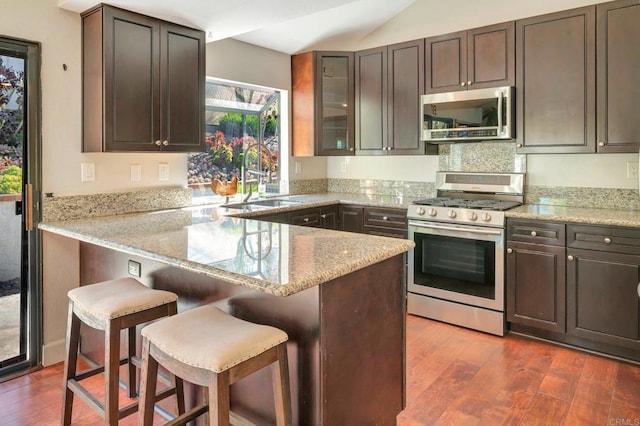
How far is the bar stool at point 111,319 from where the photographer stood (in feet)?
6.11

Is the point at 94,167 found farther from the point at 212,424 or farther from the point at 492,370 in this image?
the point at 492,370

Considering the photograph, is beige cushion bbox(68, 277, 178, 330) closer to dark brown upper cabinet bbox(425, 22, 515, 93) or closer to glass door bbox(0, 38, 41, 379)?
glass door bbox(0, 38, 41, 379)

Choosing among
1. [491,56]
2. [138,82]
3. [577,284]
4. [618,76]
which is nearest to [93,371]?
[138,82]

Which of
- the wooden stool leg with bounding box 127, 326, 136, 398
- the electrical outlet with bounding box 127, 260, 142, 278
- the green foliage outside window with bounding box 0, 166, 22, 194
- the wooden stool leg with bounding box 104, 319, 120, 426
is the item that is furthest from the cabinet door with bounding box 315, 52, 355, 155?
the wooden stool leg with bounding box 104, 319, 120, 426

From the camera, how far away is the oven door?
10.8 ft

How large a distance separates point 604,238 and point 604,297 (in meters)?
0.37

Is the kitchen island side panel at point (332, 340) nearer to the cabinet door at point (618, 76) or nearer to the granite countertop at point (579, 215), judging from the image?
the granite countertop at point (579, 215)

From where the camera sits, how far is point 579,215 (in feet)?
9.87

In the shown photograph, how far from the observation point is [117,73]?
8.96 ft

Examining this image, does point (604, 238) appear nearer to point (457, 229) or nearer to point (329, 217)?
point (457, 229)

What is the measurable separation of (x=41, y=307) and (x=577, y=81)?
3790mm

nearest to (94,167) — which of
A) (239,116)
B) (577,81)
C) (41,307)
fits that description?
(41,307)

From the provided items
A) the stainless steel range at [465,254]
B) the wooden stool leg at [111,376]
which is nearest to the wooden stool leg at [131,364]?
the wooden stool leg at [111,376]

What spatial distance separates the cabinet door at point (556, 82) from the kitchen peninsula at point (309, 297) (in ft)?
6.48
